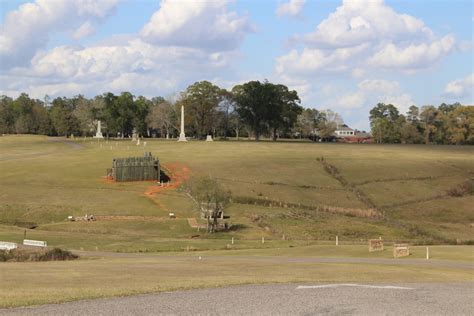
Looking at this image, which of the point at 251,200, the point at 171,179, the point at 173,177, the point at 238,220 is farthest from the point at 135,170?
the point at 238,220

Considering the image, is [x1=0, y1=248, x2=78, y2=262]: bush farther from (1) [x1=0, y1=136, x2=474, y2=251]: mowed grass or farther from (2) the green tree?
(2) the green tree

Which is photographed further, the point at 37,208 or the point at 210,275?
the point at 37,208

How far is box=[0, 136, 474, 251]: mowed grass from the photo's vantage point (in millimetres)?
73500

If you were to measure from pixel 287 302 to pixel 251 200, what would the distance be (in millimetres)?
71712

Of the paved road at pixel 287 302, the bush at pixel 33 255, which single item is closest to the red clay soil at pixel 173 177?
the bush at pixel 33 255

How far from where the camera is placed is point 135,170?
108 meters

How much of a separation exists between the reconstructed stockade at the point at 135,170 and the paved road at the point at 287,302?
271ft

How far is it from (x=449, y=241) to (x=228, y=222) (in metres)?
27.7

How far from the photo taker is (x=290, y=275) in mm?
32844

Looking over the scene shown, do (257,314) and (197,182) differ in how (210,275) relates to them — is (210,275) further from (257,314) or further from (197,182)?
(197,182)

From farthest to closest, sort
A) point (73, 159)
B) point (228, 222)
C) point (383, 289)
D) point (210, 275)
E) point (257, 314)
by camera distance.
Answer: point (73, 159)
point (228, 222)
point (210, 275)
point (383, 289)
point (257, 314)

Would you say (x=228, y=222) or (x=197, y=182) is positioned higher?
(x=197, y=182)

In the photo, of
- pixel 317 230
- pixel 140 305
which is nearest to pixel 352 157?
pixel 317 230

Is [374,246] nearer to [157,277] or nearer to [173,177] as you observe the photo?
[157,277]
